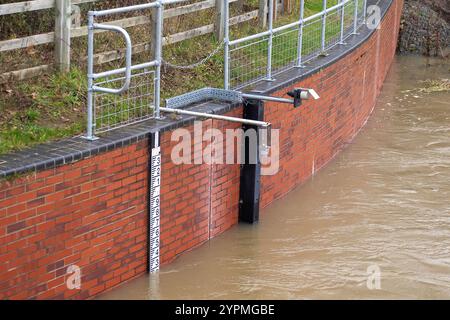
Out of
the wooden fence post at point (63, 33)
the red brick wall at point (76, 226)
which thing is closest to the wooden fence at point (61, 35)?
the wooden fence post at point (63, 33)

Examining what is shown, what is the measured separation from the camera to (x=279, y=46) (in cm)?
1217

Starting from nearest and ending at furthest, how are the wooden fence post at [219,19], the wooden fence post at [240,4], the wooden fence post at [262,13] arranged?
the wooden fence post at [219,19] < the wooden fence post at [262,13] < the wooden fence post at [240,4]

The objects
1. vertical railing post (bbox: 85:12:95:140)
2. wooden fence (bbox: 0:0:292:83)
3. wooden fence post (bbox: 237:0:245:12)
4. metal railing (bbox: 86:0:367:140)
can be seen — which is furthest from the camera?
wooden fence post (bbox: 237:0:245:12)

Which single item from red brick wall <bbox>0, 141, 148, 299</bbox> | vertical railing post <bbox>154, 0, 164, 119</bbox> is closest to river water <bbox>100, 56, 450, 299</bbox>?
red brick wall <bbox>0, 141, 148, 299</bbox>

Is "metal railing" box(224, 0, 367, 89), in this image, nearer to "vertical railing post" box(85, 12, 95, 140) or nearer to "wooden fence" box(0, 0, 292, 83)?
"wooden fence" box(0, 0, 292, 83)

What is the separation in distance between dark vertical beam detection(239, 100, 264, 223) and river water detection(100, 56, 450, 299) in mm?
179

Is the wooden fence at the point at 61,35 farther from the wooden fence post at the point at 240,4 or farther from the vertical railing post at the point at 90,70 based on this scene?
the wooden fence post at the point at 240,4

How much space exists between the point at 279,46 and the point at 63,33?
386 cm

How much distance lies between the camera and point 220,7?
464 inches

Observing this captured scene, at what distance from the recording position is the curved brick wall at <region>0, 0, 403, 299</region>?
21.4 ft

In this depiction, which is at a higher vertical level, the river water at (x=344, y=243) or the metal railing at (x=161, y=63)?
the metal railing at (x=161, y=63)

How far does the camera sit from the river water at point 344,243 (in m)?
8.09

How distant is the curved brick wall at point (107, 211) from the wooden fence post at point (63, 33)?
1626mm
